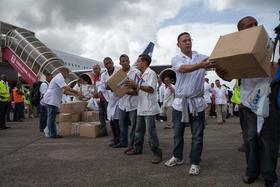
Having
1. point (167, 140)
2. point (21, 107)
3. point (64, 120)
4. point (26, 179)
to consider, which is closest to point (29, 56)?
point (21, 107)

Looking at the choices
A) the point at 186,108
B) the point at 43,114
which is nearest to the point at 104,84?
the point at 186,108

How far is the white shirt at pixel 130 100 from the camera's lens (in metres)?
6.41

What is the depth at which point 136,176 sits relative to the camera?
4719mm

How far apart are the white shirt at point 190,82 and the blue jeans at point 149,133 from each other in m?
0.87

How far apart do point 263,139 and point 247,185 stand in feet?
1.95

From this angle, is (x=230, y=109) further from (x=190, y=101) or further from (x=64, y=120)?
(x=190, y=101)

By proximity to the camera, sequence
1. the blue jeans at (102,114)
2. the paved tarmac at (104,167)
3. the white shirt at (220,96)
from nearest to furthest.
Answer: the paved tarmac at (104,167) → the blue jeans at (102,114) → the white shirt at (220,96)

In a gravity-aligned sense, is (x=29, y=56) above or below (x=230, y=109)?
above

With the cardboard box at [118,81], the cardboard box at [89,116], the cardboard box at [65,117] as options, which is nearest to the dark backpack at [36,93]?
the cardboard box at [89,116]

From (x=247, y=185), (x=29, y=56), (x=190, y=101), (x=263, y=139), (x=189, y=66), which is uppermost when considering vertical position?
(x=29, y=56)

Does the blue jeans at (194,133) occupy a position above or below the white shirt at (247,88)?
below

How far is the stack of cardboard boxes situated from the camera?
9.40 metres

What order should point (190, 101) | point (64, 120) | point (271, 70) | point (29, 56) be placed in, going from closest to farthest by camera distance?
point (271, 70), point (190, 101), point (64, 120), point (29, 56)

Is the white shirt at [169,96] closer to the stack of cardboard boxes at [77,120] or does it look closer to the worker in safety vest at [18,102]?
the stack of cardboard boxes at [77,120]
